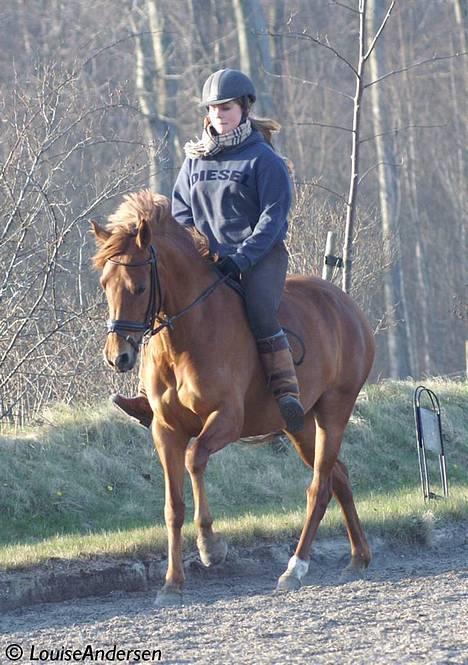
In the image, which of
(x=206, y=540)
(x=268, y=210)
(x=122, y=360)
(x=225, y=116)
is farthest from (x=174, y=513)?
(x=225, y=116)

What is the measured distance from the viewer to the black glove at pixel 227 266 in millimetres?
7836

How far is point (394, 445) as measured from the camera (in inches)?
532

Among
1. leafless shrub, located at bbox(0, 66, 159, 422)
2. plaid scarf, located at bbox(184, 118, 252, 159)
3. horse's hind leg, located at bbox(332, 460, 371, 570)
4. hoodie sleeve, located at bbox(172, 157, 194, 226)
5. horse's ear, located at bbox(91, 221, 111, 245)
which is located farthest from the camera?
leafless shrub, located at bbox(0, 66, 159, 422)

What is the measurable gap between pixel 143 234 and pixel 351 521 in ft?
9.19

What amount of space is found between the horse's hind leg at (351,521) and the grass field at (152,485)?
0.67 metres

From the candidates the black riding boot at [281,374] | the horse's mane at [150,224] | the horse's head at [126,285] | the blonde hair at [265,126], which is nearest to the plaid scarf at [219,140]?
the blonde hair at [265,126]

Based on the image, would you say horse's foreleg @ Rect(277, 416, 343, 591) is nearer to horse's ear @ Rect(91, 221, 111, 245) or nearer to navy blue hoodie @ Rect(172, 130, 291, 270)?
navy blue hoodie @ Rect(172, 130, 291, 270)

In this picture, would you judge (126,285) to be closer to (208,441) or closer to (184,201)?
(208,441)

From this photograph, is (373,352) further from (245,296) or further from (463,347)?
(463,347)

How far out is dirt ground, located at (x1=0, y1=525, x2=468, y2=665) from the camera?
577 cm

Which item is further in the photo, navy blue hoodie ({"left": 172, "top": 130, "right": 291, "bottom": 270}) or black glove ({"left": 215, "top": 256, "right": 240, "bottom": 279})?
navy blue hoodie ({"left": 172, "top": 130, "right": 291, "bottom": 270})

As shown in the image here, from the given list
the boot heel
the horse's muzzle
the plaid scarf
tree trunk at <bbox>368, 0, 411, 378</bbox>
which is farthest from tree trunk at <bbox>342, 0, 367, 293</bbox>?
tree trunk at <bbox>368, 0, 411, 378</bbox>

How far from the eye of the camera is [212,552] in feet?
26.1

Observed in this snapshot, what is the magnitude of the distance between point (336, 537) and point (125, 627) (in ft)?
11.2
